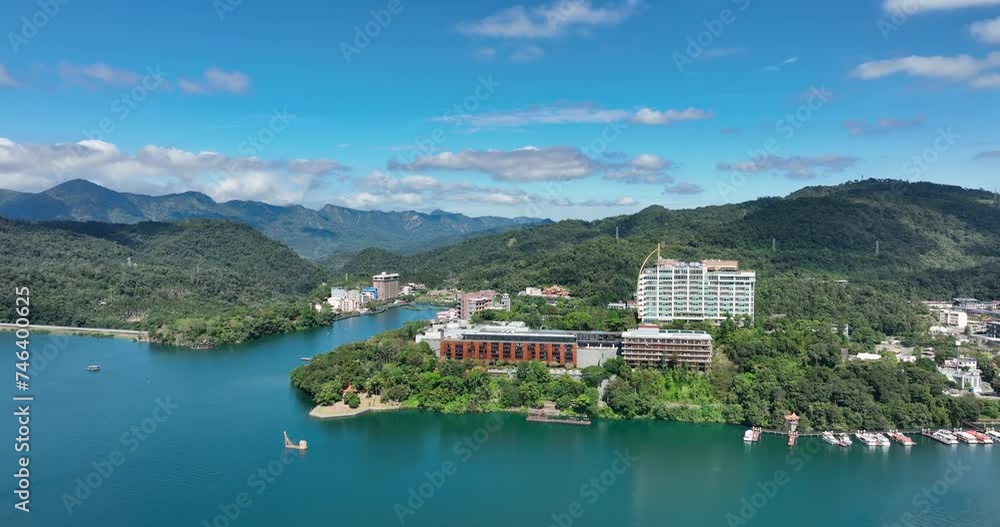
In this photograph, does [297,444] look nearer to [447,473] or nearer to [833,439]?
[447,473]

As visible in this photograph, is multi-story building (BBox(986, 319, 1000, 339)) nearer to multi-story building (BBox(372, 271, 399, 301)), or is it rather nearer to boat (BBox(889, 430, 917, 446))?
boat (BBox(889, 430, 917, 446))

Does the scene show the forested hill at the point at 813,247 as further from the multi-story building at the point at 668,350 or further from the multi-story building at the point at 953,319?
the multi-story building at the point at 668,350

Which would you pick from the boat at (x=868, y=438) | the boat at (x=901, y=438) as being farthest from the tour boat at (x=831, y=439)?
the boat at (x=901, y=438)

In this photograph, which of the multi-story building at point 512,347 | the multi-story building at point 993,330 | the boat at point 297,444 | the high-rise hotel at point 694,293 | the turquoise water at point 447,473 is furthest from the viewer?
the multi-story building at point 993,330

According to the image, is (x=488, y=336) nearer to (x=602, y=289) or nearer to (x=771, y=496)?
(x=771, y=496)

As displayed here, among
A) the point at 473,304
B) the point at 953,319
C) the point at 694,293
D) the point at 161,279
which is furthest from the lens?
the point at 161,279

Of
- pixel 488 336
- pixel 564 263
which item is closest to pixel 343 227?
pixel 564 263

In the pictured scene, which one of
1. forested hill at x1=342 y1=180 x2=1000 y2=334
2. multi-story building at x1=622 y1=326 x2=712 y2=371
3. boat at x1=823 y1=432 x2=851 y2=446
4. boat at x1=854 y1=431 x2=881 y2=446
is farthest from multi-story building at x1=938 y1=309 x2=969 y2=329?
boat at x1=823 y1=432 x2=851 y2=446

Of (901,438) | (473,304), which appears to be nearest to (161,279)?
(473,304)
